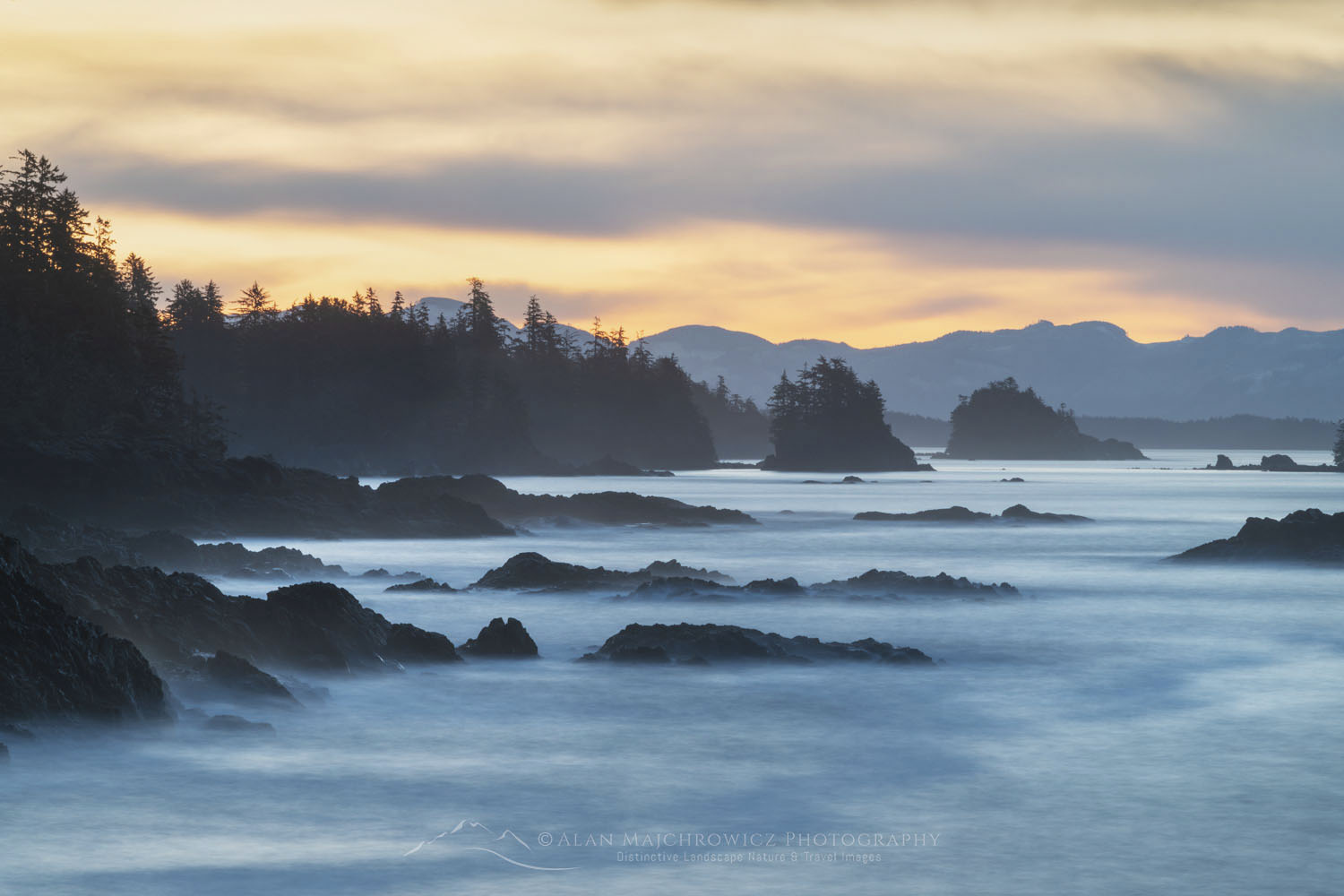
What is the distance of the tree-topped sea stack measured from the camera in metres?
146

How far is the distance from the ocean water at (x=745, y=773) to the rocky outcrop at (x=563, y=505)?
25.8 meters

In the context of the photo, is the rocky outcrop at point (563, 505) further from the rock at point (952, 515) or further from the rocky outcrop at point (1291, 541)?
the rocky outcrop at point (1291, 541)

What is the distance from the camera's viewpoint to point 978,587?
108 ft

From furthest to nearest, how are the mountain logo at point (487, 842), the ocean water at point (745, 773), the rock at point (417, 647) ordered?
the rock at point (417, 647), the mountain logo at point (487, 842), the ocean water at point (745, 773)

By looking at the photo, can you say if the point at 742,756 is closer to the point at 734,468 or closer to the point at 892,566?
the point at 892,566

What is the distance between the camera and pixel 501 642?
69.9ft

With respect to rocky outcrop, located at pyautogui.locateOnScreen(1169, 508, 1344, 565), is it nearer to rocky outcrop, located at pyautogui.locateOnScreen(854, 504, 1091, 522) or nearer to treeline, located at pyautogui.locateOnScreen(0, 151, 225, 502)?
rocky outcrop, located at pyautogui.locateOnScreen(854, 504, 1091, 522)

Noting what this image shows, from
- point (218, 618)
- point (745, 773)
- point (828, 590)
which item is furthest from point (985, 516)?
point (218, 618)

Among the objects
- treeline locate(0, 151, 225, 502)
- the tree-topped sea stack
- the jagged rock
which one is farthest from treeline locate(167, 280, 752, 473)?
the jagged rock

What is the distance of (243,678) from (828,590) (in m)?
17.6

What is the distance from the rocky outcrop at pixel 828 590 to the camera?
98.5ft

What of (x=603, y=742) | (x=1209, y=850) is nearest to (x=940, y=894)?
(x=1209, y=850)

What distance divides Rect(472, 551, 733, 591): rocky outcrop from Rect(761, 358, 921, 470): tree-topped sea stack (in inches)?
4542

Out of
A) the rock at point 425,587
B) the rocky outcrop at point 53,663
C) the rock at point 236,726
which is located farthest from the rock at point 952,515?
the rocky outcrop at point 53,663
